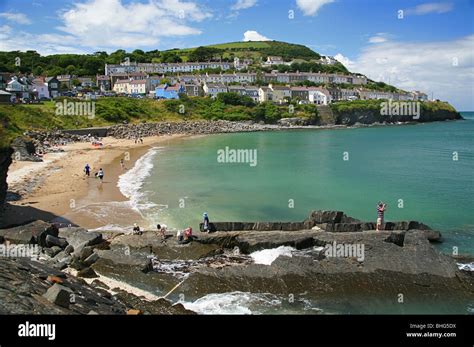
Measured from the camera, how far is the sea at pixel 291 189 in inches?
855

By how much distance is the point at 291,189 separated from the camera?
31.1 metres

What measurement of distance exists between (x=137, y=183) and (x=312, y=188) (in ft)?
46.5

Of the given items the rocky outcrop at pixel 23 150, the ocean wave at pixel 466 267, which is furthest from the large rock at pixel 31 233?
the rocky outcrop at pixel 23 150

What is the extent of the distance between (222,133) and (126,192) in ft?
197

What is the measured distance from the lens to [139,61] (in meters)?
149

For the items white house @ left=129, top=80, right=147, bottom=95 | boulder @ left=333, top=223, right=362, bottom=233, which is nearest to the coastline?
boulder @ left=333, top=223, right=362, bottom=233

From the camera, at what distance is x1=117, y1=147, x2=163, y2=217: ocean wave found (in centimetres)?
2469

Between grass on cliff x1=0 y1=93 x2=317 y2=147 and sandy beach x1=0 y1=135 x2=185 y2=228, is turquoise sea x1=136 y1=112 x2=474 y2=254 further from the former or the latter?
grass on cliff x1=0 y1=93 x2=317 y2=147

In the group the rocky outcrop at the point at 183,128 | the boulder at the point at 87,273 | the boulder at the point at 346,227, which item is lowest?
the boulder at the point at 87,273

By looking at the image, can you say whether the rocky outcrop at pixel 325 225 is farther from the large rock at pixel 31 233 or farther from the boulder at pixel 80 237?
the large rock at pixel 31 233

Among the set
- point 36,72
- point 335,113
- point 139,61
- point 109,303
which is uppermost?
point 139,61

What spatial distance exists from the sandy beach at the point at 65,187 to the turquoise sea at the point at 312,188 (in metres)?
3.02
